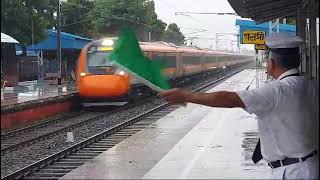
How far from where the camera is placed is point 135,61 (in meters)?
3.08

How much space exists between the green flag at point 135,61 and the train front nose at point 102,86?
14.5m

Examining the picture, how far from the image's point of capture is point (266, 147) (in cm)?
321

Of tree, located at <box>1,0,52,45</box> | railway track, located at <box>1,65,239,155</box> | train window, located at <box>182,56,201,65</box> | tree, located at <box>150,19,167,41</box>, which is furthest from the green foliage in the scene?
tree, located at <box>150,19,167,41</box>

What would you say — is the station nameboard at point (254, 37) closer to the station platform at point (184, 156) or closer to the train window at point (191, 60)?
the station platform at point (184, 156)

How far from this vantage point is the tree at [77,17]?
85.7ft

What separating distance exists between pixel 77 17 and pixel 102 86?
11.2m

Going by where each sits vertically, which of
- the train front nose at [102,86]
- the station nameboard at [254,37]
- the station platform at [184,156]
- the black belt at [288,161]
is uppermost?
the station nameboard at [254,37]

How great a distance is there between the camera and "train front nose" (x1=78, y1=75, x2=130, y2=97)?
18172 millimetres

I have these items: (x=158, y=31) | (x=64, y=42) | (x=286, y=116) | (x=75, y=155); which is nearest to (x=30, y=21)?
(x=64, y=42)

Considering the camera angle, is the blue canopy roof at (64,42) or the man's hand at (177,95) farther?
the blue canopy roof at (64,42)

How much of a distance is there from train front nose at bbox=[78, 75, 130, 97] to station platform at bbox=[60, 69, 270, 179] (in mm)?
4201

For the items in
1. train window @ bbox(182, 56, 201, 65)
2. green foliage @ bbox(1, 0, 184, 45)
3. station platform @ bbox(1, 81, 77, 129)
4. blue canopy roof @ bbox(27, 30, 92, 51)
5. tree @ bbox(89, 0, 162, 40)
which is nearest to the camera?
station platform @ bbox(1, 81, 77, 129)

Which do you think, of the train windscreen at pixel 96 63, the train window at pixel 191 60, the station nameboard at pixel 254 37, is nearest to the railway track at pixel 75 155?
the train windscreen at pixel 96 63

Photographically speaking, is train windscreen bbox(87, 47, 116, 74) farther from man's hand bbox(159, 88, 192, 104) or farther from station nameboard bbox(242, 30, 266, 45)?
man's hand bbox(159, 88, 192, 104)
